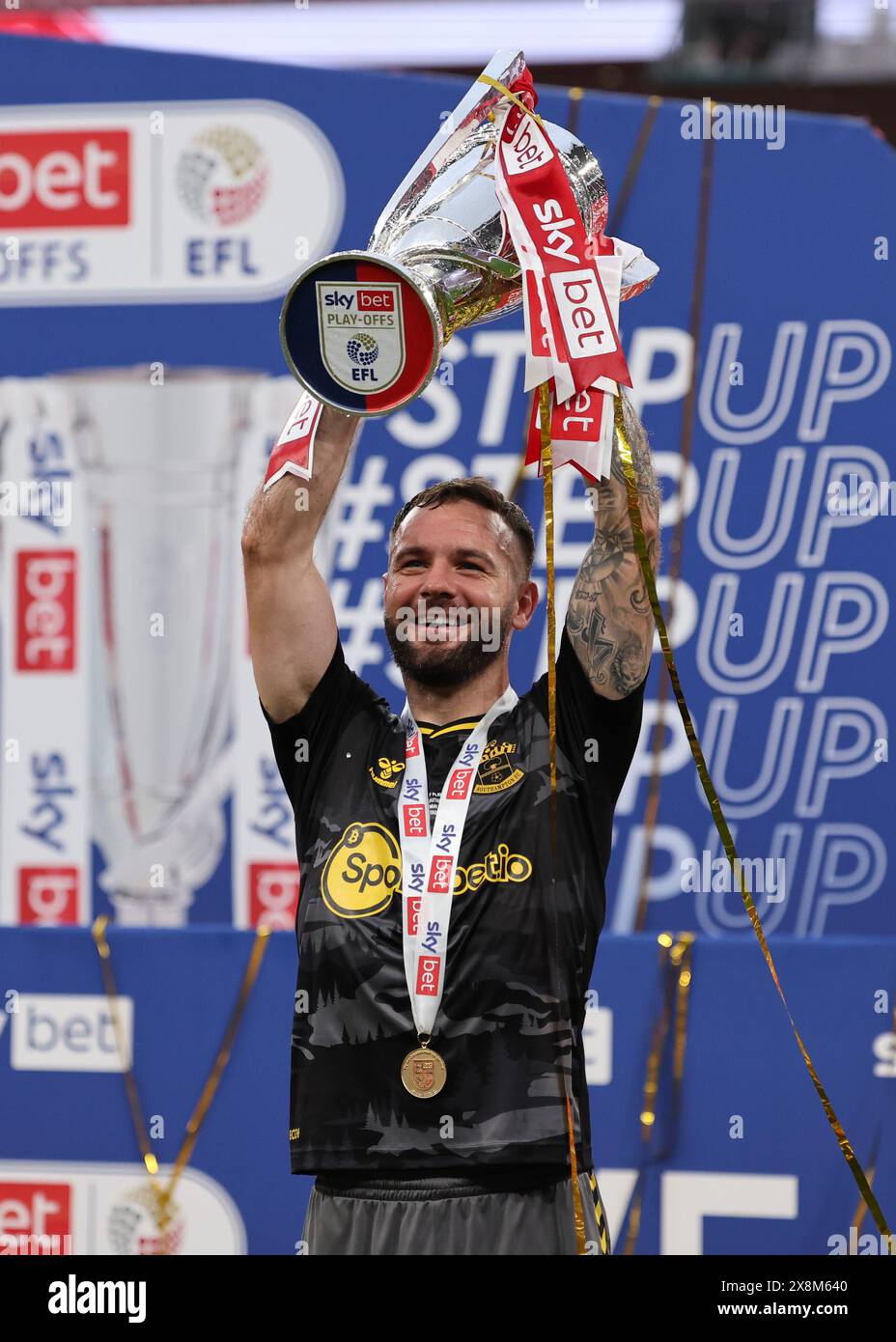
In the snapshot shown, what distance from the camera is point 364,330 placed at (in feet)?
7.15

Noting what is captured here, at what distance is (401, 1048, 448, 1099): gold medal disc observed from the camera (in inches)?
86.4

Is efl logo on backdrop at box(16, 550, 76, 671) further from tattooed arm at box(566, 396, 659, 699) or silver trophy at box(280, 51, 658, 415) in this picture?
tattooed arm at box(566, 396, 659, 699)

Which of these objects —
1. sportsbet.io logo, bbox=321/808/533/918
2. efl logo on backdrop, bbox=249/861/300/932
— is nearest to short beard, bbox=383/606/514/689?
sportsbet.io logo, bbox=321/808/533/918

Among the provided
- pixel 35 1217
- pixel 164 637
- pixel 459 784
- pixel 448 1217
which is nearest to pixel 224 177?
pixel 164 637

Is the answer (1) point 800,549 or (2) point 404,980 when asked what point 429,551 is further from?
(1) point 800,549

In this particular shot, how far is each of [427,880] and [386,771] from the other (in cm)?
20

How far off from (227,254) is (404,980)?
105 inches

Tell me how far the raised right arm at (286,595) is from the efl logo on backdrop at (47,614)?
206cm

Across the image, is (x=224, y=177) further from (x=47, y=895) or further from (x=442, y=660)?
(x=442, y=660)

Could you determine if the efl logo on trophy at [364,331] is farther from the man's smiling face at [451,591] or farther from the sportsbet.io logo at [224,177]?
the sportsbet.io logo at [224,177]

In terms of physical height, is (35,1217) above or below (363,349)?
below

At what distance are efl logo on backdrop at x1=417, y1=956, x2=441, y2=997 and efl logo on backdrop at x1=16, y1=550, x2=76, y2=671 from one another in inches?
93.7

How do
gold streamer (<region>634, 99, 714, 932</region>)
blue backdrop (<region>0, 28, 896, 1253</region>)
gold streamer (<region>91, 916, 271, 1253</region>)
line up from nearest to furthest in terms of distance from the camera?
1. blue backdrop (<region>0, 28, 896, 1253</region>)
2. gold streamer (<region>91, 916, 271, 1253</region>)
3. gold streamer (<region>634, 99, 714, 932</region>)

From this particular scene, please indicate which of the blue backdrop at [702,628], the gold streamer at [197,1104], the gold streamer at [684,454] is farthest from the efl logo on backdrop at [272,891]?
the gold streamer at [684,454]
